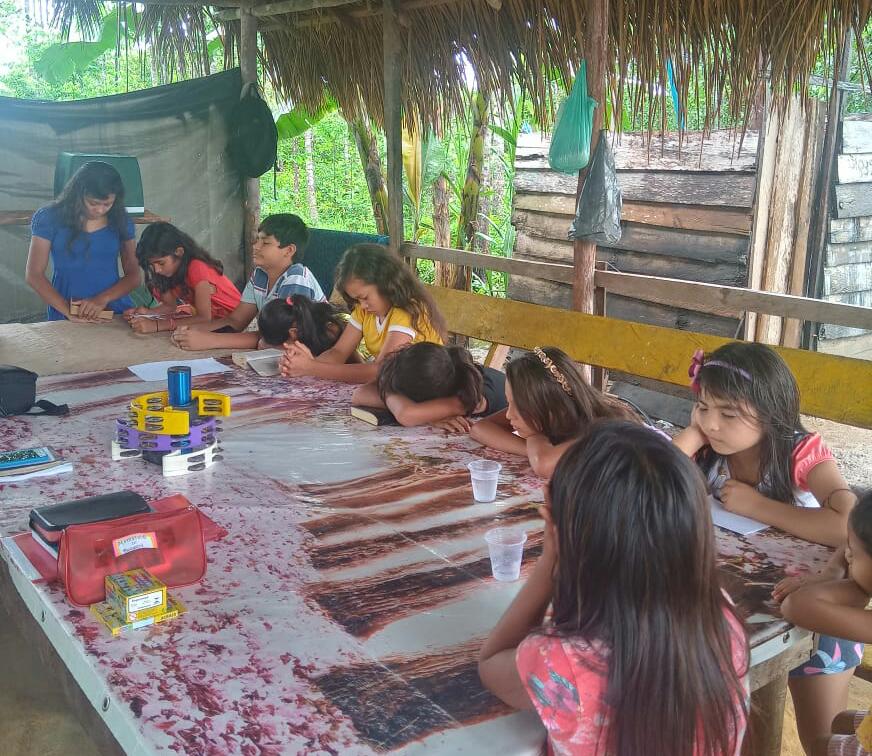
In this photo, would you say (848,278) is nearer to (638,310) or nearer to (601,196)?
(638,310)

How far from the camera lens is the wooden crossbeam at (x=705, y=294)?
3.77m

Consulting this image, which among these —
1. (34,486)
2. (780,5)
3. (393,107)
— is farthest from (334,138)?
(34,486)

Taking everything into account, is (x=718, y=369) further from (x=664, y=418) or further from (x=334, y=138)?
(x=334, y=138)

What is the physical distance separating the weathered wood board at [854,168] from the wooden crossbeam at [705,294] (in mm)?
1302

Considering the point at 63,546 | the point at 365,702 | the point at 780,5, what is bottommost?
the point at 365,702

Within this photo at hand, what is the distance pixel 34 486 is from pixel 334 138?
12.8m

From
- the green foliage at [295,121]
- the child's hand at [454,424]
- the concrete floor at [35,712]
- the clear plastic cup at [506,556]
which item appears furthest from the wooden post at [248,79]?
the clear plastic cup at [506,556]

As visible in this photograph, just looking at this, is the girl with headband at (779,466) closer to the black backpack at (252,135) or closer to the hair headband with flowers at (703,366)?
the hair headband with flowers at (703,366)

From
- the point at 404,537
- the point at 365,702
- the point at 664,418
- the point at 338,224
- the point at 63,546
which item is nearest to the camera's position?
the point at 365,702

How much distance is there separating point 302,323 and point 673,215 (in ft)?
11.2

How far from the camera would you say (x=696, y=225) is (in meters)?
6.06

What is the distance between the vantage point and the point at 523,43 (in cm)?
514

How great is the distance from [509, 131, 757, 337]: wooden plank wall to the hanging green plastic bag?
3.34 feet

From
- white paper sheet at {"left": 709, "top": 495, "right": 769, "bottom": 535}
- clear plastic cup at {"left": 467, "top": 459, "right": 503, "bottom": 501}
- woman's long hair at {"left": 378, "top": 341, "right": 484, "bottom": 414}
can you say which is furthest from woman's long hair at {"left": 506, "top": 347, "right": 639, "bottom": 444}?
woman's long hair at {"left": 378, "top": 341, "right": 484, "bottom": 414}
